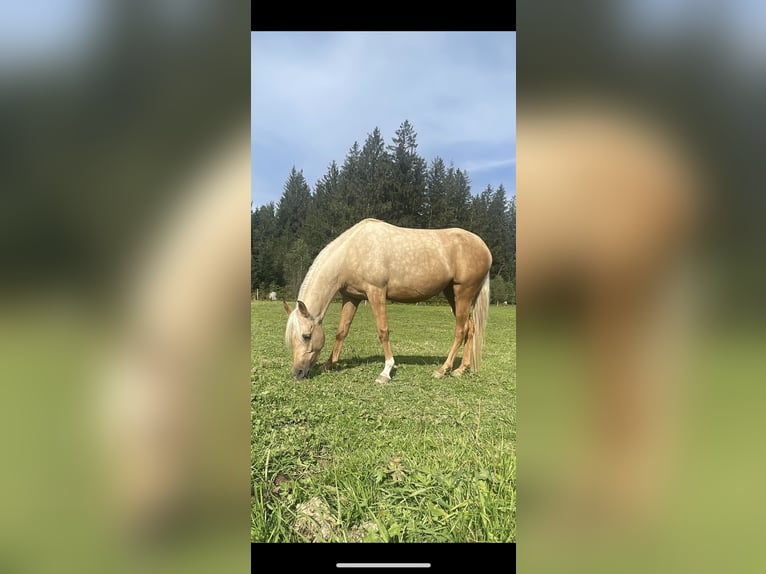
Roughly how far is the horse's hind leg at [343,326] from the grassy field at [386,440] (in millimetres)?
70

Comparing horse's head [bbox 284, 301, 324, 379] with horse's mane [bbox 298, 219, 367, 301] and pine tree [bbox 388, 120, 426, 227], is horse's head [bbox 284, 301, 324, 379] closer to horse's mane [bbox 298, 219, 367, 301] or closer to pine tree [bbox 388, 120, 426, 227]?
horse's mane [bbox 298, 219, 367, 301]

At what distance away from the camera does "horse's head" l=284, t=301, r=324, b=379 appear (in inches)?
143

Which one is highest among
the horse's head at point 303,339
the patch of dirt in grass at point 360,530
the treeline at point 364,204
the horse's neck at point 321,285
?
the treeline at point 364,204

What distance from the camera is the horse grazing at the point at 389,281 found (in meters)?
3.67

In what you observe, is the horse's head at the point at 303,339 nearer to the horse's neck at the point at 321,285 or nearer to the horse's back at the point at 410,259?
the horse's neck at the point at 321,285

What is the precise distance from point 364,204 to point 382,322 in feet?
8.47
